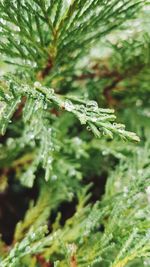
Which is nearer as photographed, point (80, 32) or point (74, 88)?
point (80, 32)

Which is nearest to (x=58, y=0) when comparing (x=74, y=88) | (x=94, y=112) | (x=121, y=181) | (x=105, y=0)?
(x=105, y=0)

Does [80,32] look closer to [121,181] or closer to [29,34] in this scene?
[29,34]

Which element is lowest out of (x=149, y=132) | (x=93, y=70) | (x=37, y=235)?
(x=37, y=235)

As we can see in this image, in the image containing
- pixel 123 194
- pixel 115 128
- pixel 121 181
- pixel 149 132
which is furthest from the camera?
pixel 149 132

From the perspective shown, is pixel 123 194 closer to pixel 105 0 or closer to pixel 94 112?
pixel 94 112

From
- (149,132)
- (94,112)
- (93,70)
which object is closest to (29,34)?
(94,112)

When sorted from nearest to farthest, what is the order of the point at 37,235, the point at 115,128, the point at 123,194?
the point at 115,128
the point at 37,235
the point at 123,194

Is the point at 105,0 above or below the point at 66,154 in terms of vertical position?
above
